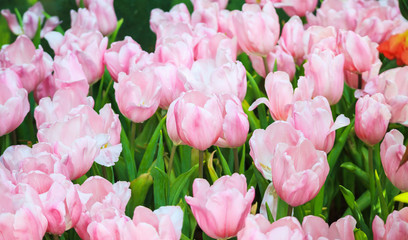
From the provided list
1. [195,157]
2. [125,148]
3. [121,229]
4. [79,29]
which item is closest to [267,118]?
[195,157]

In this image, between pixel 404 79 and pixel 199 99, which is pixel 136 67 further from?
pixel 404 79

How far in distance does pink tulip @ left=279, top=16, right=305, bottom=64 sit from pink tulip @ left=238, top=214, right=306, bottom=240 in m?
0.64

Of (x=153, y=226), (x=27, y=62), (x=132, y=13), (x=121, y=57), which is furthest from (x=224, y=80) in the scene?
(x=132, y=13)

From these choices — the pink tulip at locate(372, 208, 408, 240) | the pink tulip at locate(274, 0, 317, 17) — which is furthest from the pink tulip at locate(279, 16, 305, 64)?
the pink tulip at locate(372, 208, 408, 240)

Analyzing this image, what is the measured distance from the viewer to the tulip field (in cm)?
72

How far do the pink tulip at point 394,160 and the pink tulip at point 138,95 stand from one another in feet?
1.15

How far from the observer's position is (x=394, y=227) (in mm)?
714

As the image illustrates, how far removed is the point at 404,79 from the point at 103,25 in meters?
0.73

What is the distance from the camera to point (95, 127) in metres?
0.94

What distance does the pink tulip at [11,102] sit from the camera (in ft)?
3.26

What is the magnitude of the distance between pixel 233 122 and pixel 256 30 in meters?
0.37

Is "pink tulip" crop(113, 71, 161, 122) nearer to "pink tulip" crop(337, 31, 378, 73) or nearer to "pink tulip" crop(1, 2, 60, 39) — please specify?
"pink tulip" crop(337, 31, 378, 73)

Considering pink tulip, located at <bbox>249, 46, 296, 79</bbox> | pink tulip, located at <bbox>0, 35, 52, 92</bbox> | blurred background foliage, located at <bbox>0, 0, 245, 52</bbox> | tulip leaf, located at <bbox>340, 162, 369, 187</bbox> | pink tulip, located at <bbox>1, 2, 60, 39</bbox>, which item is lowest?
blurred background foliage, located at <bbox>0, 0, 245, 52</bbox>

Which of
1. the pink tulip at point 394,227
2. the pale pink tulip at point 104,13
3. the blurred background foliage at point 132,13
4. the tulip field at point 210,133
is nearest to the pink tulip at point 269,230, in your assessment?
the tulip field at point 210,133
